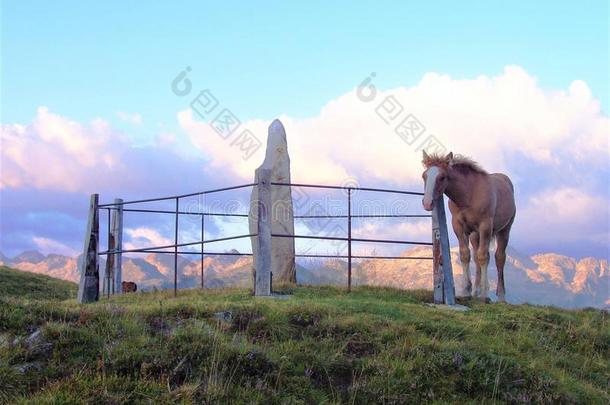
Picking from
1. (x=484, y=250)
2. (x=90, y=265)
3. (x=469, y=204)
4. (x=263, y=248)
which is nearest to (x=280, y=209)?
(x=263, y=248)

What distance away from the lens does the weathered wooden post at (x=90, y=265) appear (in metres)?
12.7

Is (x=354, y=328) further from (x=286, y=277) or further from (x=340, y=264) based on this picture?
(x=340, y=264)

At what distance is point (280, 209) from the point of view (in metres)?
15.8

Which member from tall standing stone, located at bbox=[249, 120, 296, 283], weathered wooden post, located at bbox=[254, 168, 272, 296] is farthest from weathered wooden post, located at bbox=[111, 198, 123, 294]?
weathered wooden post, located at bbox=[254, 168, 272, 296]

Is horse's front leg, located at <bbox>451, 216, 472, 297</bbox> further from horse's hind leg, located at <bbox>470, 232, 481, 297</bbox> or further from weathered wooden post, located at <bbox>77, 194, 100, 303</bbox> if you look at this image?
weathered wooden post, located at <bbox>77, 194, 100, 303</bbox>

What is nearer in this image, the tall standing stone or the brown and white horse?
the brown and white horse

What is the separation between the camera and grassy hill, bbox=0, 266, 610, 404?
20.8ft

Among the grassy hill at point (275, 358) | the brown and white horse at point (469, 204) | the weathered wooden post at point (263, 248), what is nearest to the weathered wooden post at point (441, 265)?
the brown and white horse at point (469, 204)

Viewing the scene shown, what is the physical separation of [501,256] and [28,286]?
44.4 ft

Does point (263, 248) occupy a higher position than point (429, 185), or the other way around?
point (429, 185)

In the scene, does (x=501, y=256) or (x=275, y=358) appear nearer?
(x=275, y=358)

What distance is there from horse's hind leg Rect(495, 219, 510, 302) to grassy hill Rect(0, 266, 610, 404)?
15.3 ft

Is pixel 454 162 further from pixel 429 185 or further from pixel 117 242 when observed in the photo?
pixel 117 242

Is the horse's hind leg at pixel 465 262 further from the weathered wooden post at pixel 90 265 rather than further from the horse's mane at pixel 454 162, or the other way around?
the weathered wooden post at pixel 90 265
